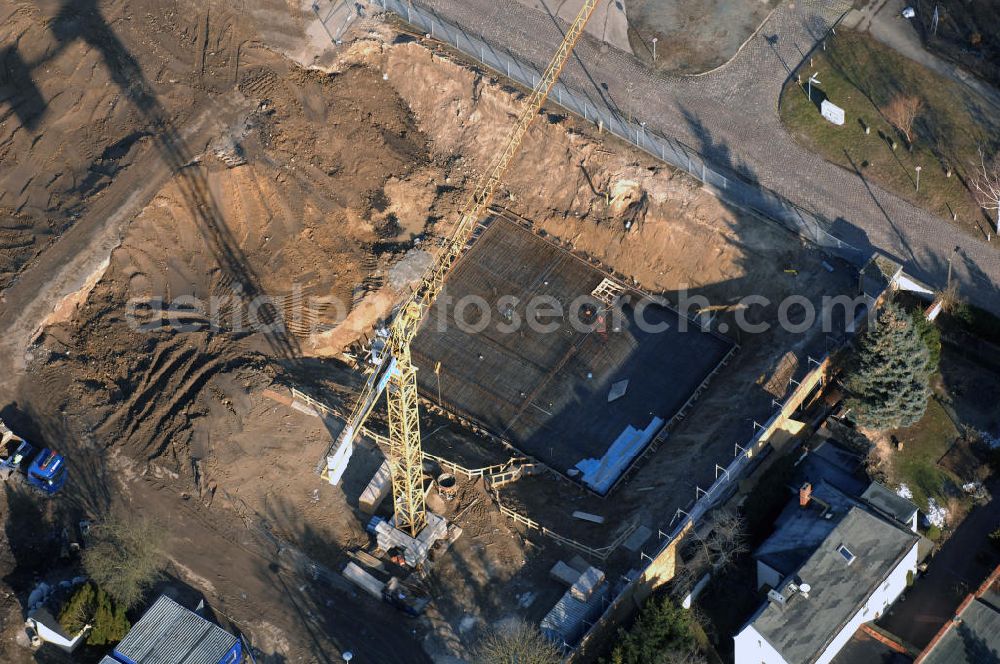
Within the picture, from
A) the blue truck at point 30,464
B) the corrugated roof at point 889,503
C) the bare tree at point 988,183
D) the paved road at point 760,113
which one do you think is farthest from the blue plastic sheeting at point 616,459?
the blue truck at point 30,464

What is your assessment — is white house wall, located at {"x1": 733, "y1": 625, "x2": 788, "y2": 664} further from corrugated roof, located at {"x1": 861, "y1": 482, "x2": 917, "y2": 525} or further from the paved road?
the paved road

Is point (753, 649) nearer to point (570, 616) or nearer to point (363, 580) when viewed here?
point (570, 616)

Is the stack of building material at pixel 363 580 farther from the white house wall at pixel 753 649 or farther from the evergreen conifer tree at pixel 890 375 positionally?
the evergreen conifer tree at pixel 890 375

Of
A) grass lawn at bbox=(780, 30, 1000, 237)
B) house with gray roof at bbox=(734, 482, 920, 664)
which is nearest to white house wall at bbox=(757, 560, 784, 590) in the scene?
house with gray roof at bbox=(734, 482, 920, 664)

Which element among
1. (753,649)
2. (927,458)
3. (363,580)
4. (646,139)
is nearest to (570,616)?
(753,649)

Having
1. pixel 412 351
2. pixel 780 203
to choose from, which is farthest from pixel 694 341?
pixel 412 351

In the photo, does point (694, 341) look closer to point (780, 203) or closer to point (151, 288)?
point (780, 203)
